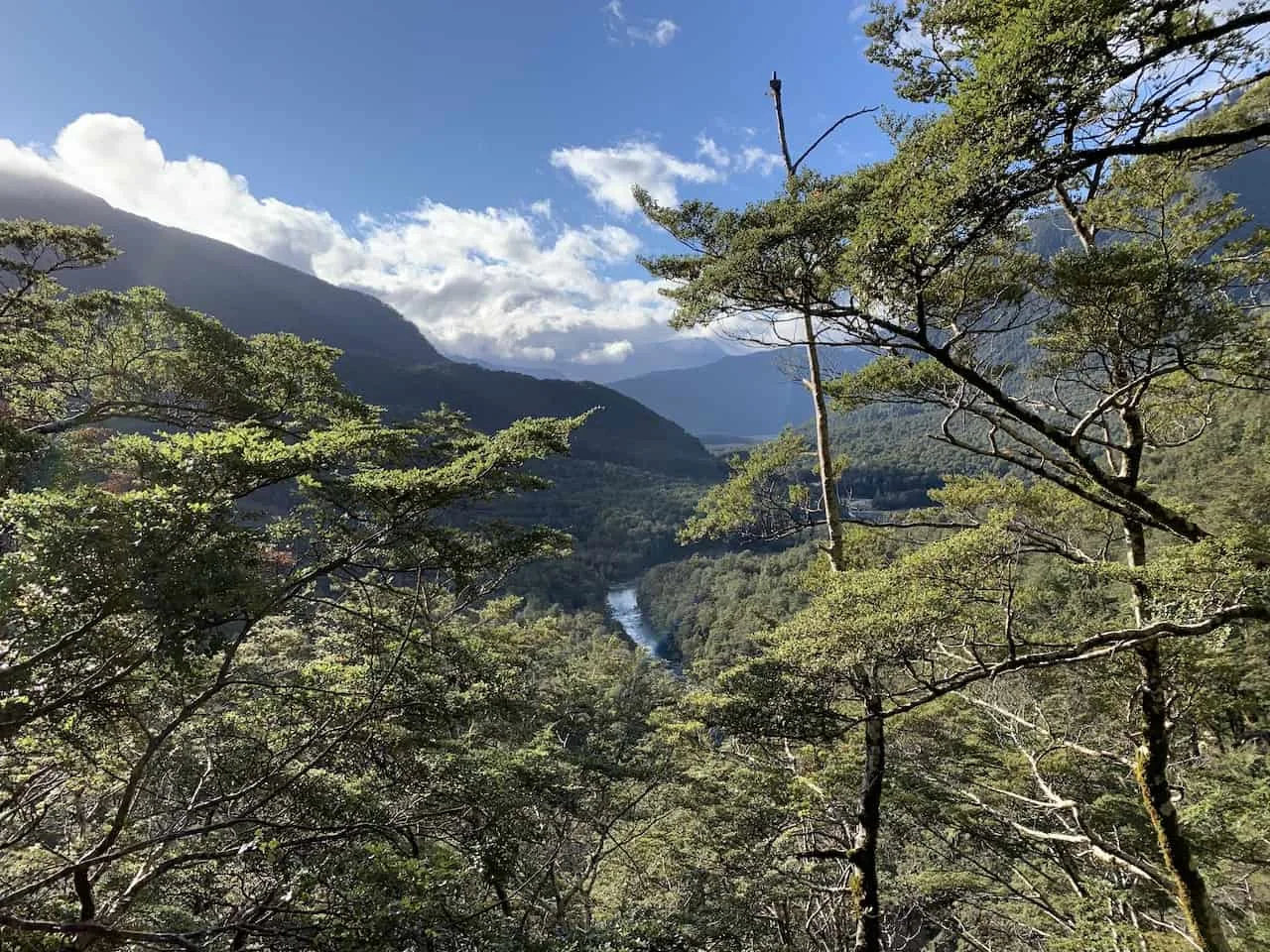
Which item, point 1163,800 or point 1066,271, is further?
point 1163,800

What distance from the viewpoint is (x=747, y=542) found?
6.88 m

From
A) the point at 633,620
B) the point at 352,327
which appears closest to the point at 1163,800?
the point at 633,620

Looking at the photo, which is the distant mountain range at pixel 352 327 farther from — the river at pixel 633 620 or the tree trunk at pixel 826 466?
the tree trunk at pixel 826 466

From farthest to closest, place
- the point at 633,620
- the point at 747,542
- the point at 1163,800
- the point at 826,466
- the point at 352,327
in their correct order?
the point at 352,327 → the point at 633,620 → the point at 747,542 → the point at 826,466 → the point at 1163,800

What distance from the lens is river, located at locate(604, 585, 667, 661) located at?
61.4 m

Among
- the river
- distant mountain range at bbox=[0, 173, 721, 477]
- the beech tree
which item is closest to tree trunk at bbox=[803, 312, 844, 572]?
the beech tree

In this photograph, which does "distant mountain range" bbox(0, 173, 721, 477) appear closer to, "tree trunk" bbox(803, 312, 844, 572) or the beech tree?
"tree trunk" bbox(803, 312, 844, 572)

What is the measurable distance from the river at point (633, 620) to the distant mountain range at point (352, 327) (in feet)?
144

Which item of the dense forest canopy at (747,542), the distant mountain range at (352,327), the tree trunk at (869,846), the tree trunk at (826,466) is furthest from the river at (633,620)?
the tree trunk at (826,466)

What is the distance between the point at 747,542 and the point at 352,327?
174 m

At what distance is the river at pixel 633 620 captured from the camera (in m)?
61.4

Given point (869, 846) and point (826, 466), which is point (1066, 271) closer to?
point (826, 466)

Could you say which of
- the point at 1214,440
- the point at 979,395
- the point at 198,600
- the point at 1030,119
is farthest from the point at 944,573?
the point at 1214,440

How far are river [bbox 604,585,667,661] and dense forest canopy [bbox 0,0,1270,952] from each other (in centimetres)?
4866
